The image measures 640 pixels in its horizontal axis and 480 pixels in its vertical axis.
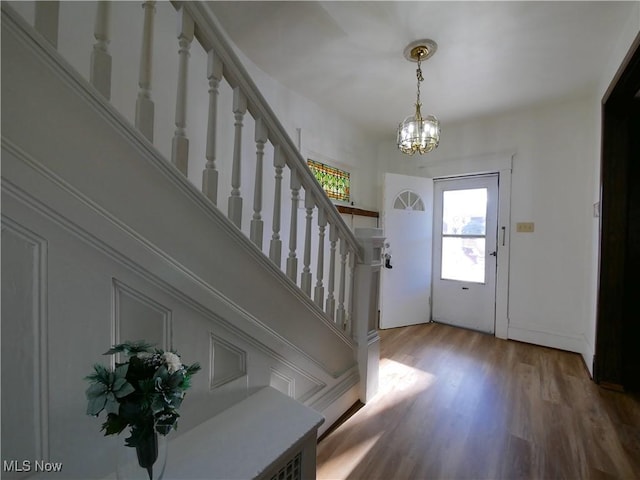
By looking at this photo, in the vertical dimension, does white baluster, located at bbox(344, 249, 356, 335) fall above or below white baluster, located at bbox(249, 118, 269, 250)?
below

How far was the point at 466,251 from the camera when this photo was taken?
3.37 metres

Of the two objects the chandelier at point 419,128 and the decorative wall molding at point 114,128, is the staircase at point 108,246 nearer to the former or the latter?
the decorative wall molding at point 114,128

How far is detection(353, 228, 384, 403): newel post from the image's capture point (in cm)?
183

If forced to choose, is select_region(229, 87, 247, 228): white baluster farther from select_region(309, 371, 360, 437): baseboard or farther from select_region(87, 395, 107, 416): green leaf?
select_region(309, 371, 360, 437): baseboard

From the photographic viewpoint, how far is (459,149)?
333cm

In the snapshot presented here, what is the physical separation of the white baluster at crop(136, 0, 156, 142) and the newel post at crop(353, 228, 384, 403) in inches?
51.9

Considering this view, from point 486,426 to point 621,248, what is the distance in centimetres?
168

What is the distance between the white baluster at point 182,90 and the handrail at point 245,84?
0.11 feet

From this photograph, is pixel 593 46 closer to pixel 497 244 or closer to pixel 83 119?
pixel 497 244

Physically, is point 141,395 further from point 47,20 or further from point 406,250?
point 406,250

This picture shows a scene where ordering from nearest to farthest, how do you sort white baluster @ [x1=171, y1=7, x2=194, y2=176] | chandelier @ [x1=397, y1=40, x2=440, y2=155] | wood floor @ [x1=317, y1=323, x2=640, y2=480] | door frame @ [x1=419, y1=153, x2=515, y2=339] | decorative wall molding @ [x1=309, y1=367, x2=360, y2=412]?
white baluster @ [x1=171, y1=7, x2=194, y2=176] < wood floor @ [x1=317, y1=323, x2=640, y2=480] < decorative wall molding @ [x1=309, y1=367, x2=360, y2=412] < chandelier @ [x1=397, y1=40, x2=440, y2=155] < door frame @ [x1=419, y1=153, x2=515, y2=339]

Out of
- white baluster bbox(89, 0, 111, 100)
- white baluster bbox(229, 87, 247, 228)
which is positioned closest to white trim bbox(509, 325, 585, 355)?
white baluster bbox(229, 87, 247, 228)

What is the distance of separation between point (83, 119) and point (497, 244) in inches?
141

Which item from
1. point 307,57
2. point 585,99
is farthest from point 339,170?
point 585,99
